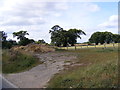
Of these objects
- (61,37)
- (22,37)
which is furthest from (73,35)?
(22,37)

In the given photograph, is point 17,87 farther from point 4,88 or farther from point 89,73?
point 89,73

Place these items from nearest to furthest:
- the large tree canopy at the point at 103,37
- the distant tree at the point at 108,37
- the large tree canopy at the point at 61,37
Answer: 1. the large tree canopy at the point at 61,37
2. the distant tree at the point at 108,37
3. the large tree canopy at the point at 103,37

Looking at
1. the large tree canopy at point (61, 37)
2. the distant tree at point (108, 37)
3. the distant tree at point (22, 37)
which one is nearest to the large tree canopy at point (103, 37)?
the distant tree at point (108, 37)

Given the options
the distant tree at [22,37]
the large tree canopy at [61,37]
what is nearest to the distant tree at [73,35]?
the large tree canopy at [61,37]

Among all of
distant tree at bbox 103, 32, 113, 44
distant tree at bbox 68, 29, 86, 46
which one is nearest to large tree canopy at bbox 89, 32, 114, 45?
distant tree at bbox 103, 32, 113, 44

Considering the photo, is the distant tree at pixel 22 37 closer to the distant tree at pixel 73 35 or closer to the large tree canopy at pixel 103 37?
the distant tree at pixel 73 35

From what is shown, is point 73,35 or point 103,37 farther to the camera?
point 103,37

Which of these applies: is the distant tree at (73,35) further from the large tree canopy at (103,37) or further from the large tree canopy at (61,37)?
the large tree canopy at (103,37)

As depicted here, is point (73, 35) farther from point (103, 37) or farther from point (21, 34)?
point (103, 37)

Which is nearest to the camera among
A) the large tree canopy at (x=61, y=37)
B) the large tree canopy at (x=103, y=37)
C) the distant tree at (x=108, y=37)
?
the large tree canopy at (x=61, y=37)

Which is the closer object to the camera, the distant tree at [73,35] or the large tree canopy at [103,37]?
the distant tree at [73,35]

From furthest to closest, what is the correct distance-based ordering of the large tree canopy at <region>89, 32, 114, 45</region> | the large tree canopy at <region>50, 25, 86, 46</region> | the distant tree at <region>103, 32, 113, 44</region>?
the large tree canopy at <region>89, 32, 114, 45</region> < the distant tree at <region>103, 32, 113, 44</region> < the large tree canopy at <region>50, 25, 86, 46</region>

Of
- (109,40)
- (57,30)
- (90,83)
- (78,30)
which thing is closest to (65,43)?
(57,30)

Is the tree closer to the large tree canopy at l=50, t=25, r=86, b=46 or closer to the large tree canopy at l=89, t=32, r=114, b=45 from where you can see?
the large tree canopy at l=50, t=25, r=86, b=46
